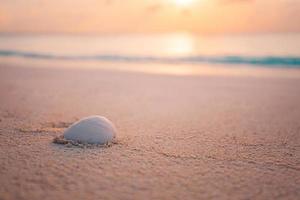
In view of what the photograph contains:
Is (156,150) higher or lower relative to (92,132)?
lower

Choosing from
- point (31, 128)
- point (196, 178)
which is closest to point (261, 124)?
point (196, 178)

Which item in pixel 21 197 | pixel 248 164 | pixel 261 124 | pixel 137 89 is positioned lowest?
pixel 21 197

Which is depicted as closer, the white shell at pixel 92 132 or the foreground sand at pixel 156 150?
the foreground sand at pixel 156 150

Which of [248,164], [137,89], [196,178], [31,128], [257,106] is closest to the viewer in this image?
[196,178]

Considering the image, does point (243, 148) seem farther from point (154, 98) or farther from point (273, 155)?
point (154, 98)
